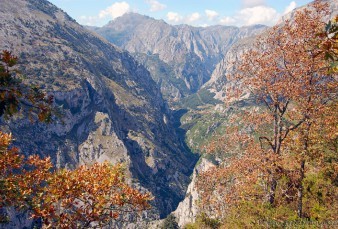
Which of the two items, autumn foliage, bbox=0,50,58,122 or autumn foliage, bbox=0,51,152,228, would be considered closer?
autumn foliage, bbox=0,50,58,122

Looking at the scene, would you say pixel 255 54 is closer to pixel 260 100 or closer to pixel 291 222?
pixel 260 100

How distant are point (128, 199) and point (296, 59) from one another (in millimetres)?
20440

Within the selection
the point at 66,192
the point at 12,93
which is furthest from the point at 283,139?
the point at 12,93

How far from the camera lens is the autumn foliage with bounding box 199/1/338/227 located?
83.4 ft

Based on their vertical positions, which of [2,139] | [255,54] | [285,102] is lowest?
[2,139]

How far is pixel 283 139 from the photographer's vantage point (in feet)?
98.6

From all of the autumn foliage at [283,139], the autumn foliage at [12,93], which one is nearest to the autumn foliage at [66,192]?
the autumn foliage at [12,93]

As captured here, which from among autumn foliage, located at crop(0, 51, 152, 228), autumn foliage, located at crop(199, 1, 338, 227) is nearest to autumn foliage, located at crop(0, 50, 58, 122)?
autumn foliage, located at crop(0, 51, 152, 228)

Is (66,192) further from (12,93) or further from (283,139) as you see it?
(283,139)

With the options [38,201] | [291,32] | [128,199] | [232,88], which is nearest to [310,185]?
[232,88]

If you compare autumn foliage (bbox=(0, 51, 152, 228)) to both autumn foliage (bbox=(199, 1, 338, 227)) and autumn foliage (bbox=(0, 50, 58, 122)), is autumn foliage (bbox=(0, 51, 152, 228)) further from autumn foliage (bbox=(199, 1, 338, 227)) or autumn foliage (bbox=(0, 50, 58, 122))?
autumn foliage (bbox=(199, 1, 338, 227))

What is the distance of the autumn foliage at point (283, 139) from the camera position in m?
25.4

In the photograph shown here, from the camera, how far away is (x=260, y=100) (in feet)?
106

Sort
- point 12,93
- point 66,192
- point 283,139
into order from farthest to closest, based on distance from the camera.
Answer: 1. point 283,139
2. point 66,192
3. point 12,93
